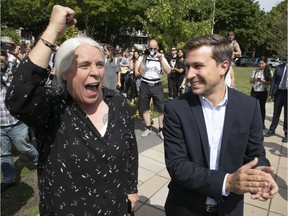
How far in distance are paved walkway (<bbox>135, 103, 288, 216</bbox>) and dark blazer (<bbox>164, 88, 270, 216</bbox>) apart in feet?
5.73

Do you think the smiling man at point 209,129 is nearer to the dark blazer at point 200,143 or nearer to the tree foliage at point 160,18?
the dark blazer at point 200,143

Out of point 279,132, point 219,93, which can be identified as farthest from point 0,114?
point 279,132

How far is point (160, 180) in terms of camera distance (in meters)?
4.41

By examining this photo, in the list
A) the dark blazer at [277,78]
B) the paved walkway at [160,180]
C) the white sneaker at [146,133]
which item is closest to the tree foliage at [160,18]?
the dark blazer at [277,78]

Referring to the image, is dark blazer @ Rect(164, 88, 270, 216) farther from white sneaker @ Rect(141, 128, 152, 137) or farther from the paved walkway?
white sneaker @ Rect(141, 128, 152, 137)

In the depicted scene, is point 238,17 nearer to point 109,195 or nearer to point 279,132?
point 279,132

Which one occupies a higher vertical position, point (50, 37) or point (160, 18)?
point (160, 18)

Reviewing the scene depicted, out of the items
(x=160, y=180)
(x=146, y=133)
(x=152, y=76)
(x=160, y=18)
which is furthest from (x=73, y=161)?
(x=160, y=18)

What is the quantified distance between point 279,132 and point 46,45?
726cm

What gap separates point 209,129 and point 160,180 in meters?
2.69

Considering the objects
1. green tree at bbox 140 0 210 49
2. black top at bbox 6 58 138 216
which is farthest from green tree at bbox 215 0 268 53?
black top at bbox 6 58 138 216

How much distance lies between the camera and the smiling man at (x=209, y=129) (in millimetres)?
1855

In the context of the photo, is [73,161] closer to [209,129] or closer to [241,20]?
[209,129]

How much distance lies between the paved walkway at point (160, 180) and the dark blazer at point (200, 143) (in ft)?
5.73
